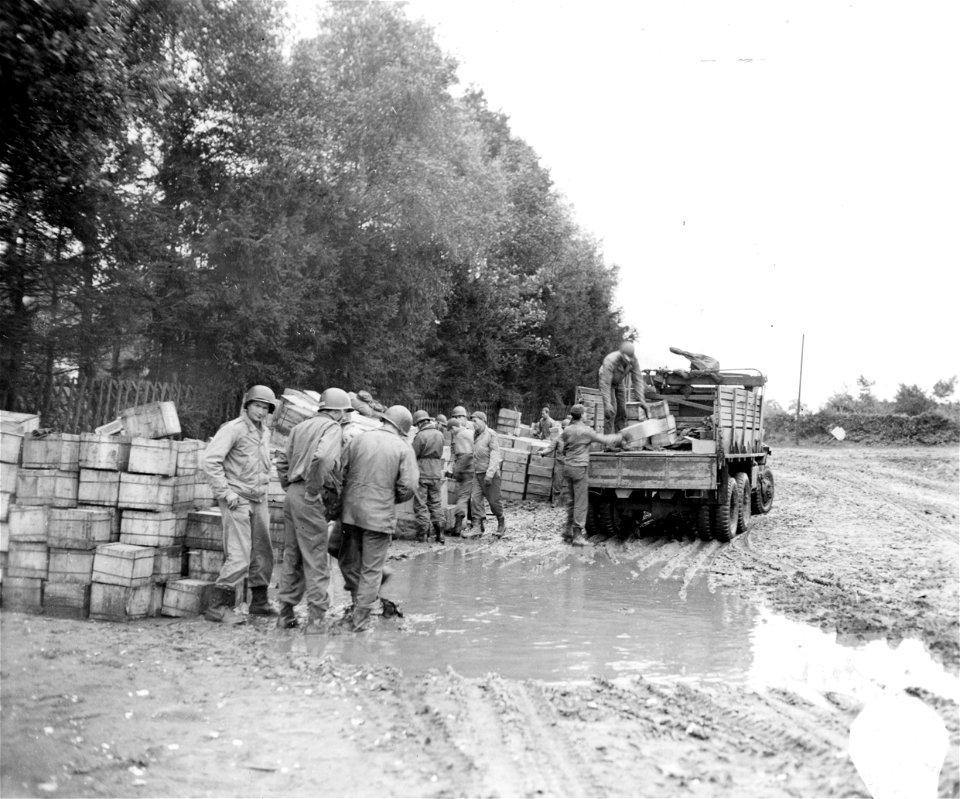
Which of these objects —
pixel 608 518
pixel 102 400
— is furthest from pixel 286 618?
pixel 102 400

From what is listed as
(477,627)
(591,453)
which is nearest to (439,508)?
(591,453)

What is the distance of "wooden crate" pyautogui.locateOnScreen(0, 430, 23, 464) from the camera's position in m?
7.74

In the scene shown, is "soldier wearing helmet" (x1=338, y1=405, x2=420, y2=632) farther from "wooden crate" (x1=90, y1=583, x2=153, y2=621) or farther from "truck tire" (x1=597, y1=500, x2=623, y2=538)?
"truck tire" (x1=597, y1=500, x2=623, y2=538)

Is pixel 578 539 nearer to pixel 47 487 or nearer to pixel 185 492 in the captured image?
pixel 185 492

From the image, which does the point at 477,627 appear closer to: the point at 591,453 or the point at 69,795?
the point at 69,795

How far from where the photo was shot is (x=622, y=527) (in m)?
14.7

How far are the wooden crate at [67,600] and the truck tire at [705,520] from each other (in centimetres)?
895

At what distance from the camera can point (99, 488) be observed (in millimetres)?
7895

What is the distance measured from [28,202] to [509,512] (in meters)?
9.93

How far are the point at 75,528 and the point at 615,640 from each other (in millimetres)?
4737

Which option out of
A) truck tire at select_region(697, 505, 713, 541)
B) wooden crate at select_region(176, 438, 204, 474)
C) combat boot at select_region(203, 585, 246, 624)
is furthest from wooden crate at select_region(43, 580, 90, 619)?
truck tire at select_region(697, 505, 713, 541)

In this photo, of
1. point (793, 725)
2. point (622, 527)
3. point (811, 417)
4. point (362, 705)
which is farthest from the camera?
point (811, 417)

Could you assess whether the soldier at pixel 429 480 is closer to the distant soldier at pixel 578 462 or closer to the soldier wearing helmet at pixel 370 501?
the distant soldier at pixel 578 462

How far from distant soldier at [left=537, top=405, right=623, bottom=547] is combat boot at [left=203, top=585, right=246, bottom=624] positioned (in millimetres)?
6418
